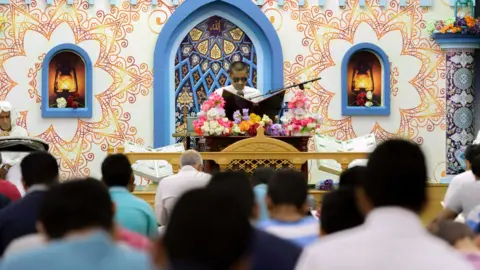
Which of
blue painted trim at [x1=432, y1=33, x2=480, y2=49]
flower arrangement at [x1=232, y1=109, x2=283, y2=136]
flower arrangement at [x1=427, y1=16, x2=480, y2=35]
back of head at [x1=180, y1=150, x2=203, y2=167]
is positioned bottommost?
back of head at [x1=180, y1=150, x2=203, y2=167]

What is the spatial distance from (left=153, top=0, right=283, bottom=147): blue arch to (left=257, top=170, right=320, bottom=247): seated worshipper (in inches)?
424

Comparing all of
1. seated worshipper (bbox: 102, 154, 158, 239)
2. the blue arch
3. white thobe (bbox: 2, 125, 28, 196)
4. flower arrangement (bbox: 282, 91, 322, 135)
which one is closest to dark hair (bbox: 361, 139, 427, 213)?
seated worshipper (bbox: 102, 154, 158, 239)

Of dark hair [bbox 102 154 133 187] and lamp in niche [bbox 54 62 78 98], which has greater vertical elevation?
lamp in niche [bbox 54 62 78 98]

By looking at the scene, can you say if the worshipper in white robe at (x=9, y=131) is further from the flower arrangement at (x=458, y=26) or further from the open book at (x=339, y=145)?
the flower arrangement at (x=458, y=26)

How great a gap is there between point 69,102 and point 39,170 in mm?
9816

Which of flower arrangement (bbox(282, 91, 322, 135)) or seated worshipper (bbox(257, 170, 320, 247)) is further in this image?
flower arrangement (bbox(282, 91, 322, 135))

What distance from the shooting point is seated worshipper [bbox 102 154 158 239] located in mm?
5820

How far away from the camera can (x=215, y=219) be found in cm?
258

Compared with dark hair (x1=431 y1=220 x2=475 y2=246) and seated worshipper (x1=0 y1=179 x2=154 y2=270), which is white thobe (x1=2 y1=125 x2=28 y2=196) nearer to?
dark hair (x1=431 y1=220 x2=475 y2=246)

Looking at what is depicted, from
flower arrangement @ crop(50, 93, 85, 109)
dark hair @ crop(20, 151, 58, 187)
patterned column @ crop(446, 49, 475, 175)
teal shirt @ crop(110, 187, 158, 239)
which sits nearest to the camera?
teal shirt @ crop(110, 187, 158, 239)

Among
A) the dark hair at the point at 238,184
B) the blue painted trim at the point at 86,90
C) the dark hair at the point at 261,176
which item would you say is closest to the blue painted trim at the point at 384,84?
the blue painted trim at the point at 86,90

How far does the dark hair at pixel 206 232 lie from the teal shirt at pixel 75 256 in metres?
0.47

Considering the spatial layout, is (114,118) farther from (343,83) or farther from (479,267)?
(479,267)

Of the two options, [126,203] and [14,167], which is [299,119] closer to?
[14,167]
